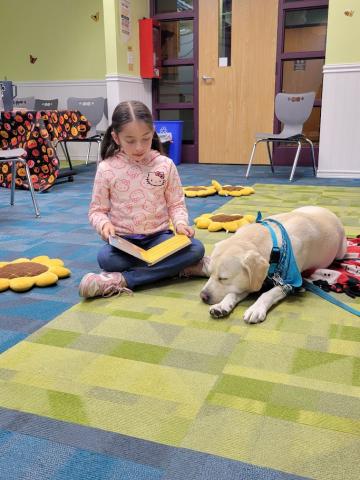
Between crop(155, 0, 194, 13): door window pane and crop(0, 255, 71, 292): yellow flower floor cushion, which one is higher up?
crop(155, 0, 194, 13): door window pane

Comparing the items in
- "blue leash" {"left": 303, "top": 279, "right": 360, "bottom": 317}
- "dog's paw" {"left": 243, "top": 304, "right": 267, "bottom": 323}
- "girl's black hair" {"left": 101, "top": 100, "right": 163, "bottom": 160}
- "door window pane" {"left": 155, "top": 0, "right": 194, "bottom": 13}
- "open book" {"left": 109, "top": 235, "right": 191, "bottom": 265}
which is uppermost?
"door window pane" {"left": 155, "top": 0, "right": 194, "bottom": 13}

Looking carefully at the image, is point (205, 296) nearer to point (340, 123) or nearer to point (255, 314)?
point (255, 314)

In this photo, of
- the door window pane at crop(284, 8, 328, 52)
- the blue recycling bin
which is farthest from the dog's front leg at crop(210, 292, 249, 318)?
the door window pane at crop(284, 8, 328, 52)

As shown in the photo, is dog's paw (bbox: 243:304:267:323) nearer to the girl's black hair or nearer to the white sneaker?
the white sneaker

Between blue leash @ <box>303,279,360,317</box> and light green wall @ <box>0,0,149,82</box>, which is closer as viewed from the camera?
blue leash @ <box>303,279,360,317</box>

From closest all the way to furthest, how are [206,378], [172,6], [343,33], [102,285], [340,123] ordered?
[206,378] → [102,285] → [343,33] → [340,123] → [172,6]

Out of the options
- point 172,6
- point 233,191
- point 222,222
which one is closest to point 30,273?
point 222,222

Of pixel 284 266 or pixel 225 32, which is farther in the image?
pixel 225 32

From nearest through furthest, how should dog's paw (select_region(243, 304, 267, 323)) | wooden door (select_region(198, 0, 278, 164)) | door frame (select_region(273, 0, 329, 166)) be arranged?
dog's paw (select_region(243, 304, 267, 323)) < door frame (select_region(273, 0, 329, 166)) < wooden door (select_region(198, 0, 278, 164))

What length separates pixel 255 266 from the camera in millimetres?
1544

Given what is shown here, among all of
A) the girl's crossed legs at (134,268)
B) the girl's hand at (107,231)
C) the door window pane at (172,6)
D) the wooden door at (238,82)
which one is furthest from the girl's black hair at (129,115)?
the door window pane at (172,6)

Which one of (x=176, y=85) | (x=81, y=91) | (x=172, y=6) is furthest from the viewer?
(x=81, y=91)

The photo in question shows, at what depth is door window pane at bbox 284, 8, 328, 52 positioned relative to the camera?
515 cm

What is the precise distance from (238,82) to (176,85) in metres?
0.90
